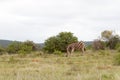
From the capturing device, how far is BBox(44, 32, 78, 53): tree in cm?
4203

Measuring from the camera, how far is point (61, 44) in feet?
140

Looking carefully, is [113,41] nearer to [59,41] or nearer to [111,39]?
[111,39]

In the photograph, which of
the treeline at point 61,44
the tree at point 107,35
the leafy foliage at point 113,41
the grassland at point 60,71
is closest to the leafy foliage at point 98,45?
the treeline at point 61,44

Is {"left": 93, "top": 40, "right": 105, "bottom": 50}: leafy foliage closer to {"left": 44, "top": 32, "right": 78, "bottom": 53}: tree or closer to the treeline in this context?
the treeline

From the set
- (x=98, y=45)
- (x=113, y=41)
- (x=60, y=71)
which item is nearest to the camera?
(x=60, y=71)

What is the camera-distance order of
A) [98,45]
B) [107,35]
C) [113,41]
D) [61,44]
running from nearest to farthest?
[61,44]
[98,45]
[113,41]
[107,35]

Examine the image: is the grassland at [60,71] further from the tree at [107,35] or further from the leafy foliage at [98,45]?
the tree at [107,35]

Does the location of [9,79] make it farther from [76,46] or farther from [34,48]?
[34,48]

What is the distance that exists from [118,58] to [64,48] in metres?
24.1

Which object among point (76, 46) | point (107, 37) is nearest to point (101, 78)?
point (76, 46)

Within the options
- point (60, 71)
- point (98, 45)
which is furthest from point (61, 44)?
point (60, 71)

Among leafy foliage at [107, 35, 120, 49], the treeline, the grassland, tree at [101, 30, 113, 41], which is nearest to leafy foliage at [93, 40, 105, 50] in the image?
the treeline

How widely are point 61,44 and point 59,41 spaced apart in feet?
1.40

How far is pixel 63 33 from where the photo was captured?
44219mm
